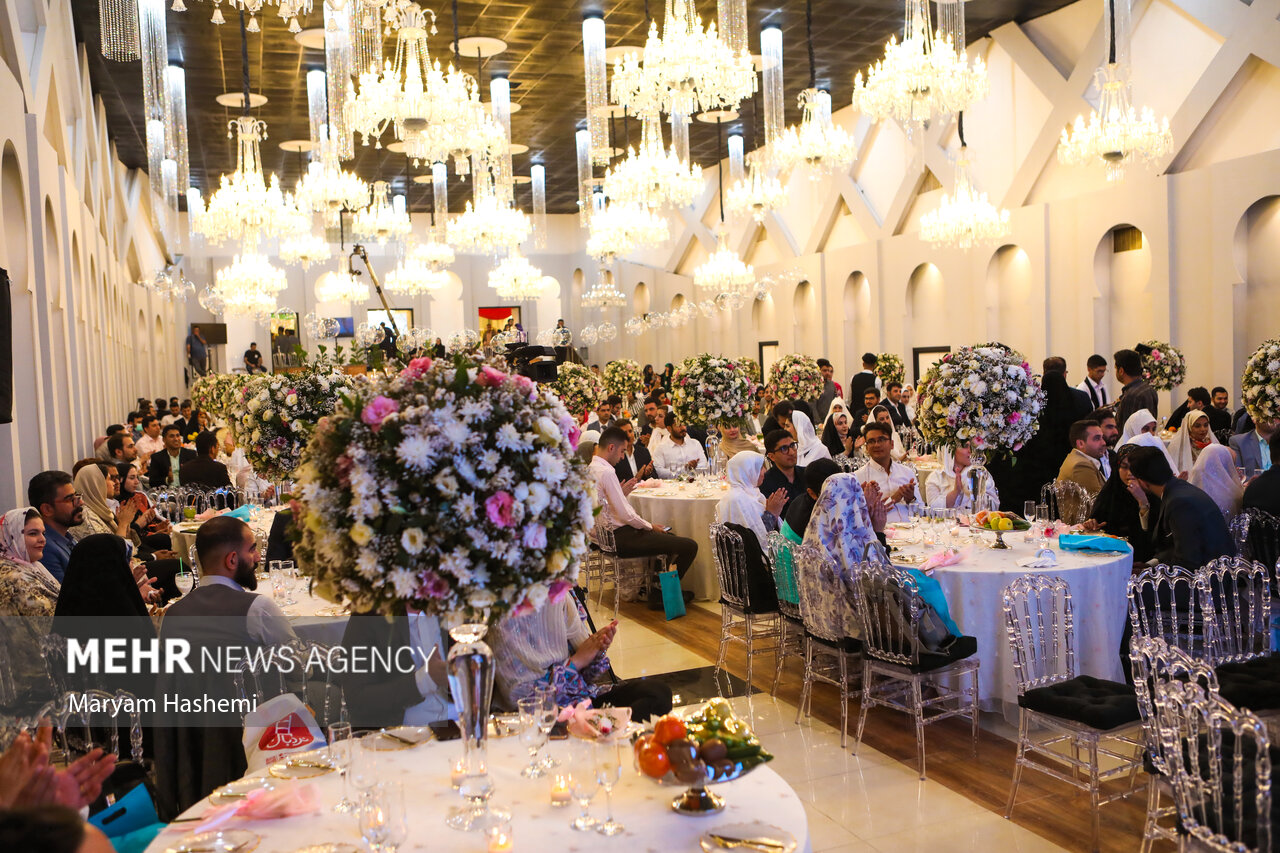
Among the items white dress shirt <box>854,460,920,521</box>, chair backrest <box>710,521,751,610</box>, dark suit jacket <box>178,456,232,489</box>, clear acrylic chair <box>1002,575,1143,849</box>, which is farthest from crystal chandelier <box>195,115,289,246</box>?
clear acrylic chair <box>1002,575,1143,849</box>

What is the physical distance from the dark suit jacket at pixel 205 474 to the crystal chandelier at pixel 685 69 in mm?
5348

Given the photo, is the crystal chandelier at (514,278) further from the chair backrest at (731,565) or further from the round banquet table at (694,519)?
the chair backrest at (731,565)

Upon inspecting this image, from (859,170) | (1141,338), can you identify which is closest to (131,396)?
(859,170)

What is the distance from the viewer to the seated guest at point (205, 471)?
10.0 metres

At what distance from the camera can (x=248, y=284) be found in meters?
17.8

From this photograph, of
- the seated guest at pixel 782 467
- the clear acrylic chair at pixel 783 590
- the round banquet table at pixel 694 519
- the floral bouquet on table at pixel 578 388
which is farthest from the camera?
the floral bouquet on table at pixel 578 388

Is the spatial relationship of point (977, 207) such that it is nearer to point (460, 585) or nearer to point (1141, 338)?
point (1141, 338)

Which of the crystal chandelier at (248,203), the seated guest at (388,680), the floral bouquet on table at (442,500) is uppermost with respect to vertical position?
the crystal chandelier at (248,203)

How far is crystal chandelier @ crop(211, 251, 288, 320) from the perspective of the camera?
1770 cm

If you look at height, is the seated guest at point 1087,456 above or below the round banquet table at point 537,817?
above

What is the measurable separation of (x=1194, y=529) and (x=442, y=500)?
15.1ft

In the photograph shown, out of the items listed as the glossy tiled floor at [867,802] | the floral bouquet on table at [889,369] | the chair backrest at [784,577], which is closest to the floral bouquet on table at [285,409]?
the chair backrest at [784,577]

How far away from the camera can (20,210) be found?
343 inches

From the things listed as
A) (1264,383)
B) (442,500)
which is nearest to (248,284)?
(1264,383)
